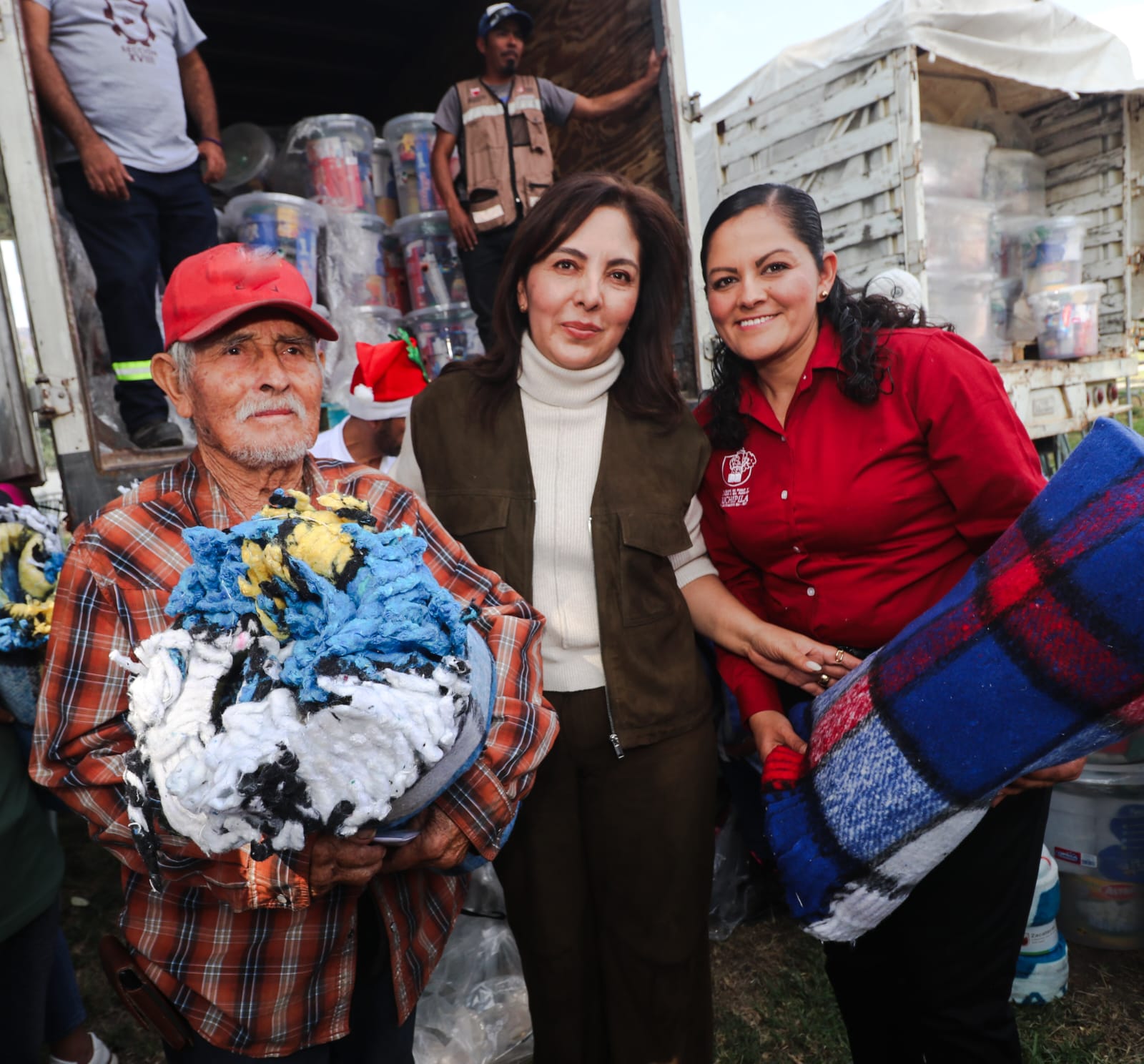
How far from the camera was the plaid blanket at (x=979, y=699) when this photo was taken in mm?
1023

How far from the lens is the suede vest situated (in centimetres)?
163

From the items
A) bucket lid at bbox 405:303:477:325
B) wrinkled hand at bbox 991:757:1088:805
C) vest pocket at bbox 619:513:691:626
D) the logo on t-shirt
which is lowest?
wrinkled hand at bbox 991:757:1088:805

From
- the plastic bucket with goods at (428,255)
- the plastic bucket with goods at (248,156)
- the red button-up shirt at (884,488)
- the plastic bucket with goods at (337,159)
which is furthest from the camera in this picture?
the plastic bucket with goods at (248,156)

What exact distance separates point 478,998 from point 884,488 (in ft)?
6.05

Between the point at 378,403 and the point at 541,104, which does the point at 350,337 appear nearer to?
the point at 378,403

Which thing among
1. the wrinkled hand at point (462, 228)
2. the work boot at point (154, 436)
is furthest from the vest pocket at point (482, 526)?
the wrinkled hand at point (462, 228)

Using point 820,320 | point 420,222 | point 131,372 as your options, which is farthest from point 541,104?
point 820,320

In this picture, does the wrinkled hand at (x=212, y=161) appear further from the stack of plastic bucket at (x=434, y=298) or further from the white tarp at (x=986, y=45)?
the white tarp at (x=986, y=45)

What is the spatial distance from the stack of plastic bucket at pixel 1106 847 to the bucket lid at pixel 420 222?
383 centimetres

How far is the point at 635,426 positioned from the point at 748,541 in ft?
1.16

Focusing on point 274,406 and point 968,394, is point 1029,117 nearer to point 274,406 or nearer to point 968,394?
point 968,394

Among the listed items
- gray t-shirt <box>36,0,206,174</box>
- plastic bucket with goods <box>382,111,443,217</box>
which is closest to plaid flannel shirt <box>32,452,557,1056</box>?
gray t-shirt <box>36,0,206,174</box>

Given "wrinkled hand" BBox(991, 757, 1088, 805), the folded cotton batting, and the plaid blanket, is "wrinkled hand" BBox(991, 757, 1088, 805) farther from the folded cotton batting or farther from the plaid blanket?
the folded cotton batting

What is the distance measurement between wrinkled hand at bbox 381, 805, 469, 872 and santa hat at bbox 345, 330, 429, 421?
7.50ft
